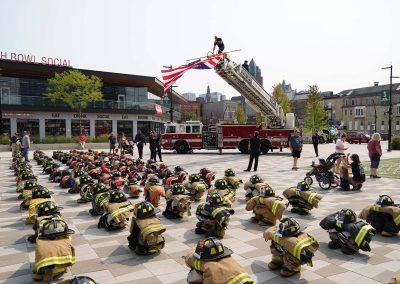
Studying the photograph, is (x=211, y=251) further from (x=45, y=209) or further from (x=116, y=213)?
(x=45, y=209)

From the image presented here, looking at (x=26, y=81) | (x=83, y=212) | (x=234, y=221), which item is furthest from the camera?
(x=26, y=81)

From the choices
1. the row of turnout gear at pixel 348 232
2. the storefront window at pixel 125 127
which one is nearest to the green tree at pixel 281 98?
the storefront window at pixel 125 127

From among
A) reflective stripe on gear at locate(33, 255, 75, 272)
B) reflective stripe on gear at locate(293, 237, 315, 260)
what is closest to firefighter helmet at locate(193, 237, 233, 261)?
reflective stripe on gear at locate(293, 237, 315, 260)

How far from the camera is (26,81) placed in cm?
4409

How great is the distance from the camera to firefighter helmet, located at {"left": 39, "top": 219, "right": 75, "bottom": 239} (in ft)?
16.9

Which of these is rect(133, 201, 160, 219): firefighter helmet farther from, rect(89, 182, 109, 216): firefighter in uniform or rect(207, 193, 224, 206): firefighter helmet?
rect(89, 182, 109, 216): firefighter in uniform

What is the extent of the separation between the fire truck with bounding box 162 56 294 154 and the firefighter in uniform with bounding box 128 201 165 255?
59.9ft

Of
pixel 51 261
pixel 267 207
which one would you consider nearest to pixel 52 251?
pixel 51 261

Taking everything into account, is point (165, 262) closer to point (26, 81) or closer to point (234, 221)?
point (234, 221)

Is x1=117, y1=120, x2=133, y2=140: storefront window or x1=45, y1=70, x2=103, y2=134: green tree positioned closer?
x1=45, y1=70, x2=103, y2=134: green tree

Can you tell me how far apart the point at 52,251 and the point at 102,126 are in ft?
146

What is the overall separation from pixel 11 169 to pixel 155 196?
42.5 ft

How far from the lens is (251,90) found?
997 inches

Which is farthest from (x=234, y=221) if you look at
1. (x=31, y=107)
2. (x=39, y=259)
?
(x=31, y=107)
